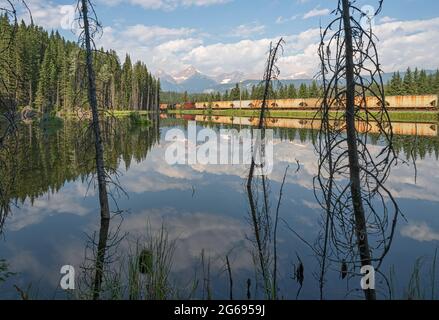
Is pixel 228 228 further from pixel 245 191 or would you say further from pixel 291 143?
pixel 291 143

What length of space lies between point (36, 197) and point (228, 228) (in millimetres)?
8330

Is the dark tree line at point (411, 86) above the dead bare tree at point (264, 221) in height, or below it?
above

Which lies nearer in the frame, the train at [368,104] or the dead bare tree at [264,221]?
the dead bare tree at [264,221]

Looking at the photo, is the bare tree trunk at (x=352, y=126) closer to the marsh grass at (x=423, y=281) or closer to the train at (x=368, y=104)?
the marsh grass at (x=423, y=281)

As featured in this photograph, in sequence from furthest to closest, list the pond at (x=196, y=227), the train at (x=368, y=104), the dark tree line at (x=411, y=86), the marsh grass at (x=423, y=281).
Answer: the dark tree line at (x=411, y=86) → the train at (x=368, y=104) → the pond at (x=196, y=227) → the marsh grass at (x=423, y=281)

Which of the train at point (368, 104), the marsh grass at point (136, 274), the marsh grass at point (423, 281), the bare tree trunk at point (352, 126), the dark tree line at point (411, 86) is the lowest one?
the marsh grass at point (423, 281)

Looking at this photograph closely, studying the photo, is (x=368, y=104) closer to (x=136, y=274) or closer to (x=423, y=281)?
(x=423, y=281)

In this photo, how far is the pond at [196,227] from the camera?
25.3 ft

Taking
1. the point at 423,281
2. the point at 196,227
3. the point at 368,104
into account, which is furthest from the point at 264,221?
the point at 368,104

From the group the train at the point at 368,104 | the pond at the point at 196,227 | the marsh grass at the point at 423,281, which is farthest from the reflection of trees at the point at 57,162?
the train at the point at 368,104

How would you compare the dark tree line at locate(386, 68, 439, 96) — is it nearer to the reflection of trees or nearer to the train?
the train

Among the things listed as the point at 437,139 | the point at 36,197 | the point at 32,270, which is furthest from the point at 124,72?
the point at 32,270

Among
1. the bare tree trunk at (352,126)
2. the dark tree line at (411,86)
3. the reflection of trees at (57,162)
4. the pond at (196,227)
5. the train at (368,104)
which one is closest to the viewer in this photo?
the bare tree trunk at (352,126)
